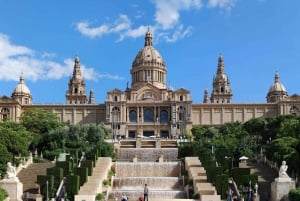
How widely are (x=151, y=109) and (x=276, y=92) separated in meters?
28.4

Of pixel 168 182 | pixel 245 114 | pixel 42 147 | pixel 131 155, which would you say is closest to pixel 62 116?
pixel 245 114

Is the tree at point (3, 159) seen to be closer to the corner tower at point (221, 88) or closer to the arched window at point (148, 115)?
the arched window at point (148, 115)

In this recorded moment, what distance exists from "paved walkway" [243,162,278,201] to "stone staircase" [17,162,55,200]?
15877 mm

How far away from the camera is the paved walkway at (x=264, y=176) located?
42.1m

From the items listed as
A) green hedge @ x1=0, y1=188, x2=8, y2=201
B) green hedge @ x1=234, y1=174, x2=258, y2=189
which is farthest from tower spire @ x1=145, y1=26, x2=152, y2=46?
green hedge @ x1=0, y1=188, x2=8, y2=201

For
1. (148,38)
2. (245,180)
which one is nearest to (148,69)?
(148,38)

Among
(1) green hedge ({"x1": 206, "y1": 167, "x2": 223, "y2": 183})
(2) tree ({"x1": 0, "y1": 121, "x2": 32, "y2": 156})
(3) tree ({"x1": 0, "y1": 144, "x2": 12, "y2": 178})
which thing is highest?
(2) tree ({"x1": 0, "y1": 121, "x2": 32, "y2": 156})

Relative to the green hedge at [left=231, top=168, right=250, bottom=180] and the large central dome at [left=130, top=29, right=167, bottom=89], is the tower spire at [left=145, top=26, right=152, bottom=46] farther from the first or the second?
the green hedge at [left=231, top=168, right=250, bottom=180]

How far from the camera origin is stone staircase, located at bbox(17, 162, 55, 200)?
43094mm

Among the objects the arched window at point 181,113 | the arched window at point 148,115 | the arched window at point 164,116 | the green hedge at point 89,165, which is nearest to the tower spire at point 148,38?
the arched window at point 148,115

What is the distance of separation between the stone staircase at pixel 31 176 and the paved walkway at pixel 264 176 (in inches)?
625

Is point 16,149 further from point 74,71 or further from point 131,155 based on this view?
point 74,71

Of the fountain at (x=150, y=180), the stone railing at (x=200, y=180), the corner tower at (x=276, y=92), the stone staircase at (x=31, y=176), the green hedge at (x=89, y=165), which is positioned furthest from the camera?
the corner tower at (x=276, y=92)

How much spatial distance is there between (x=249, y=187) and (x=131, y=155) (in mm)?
27016
